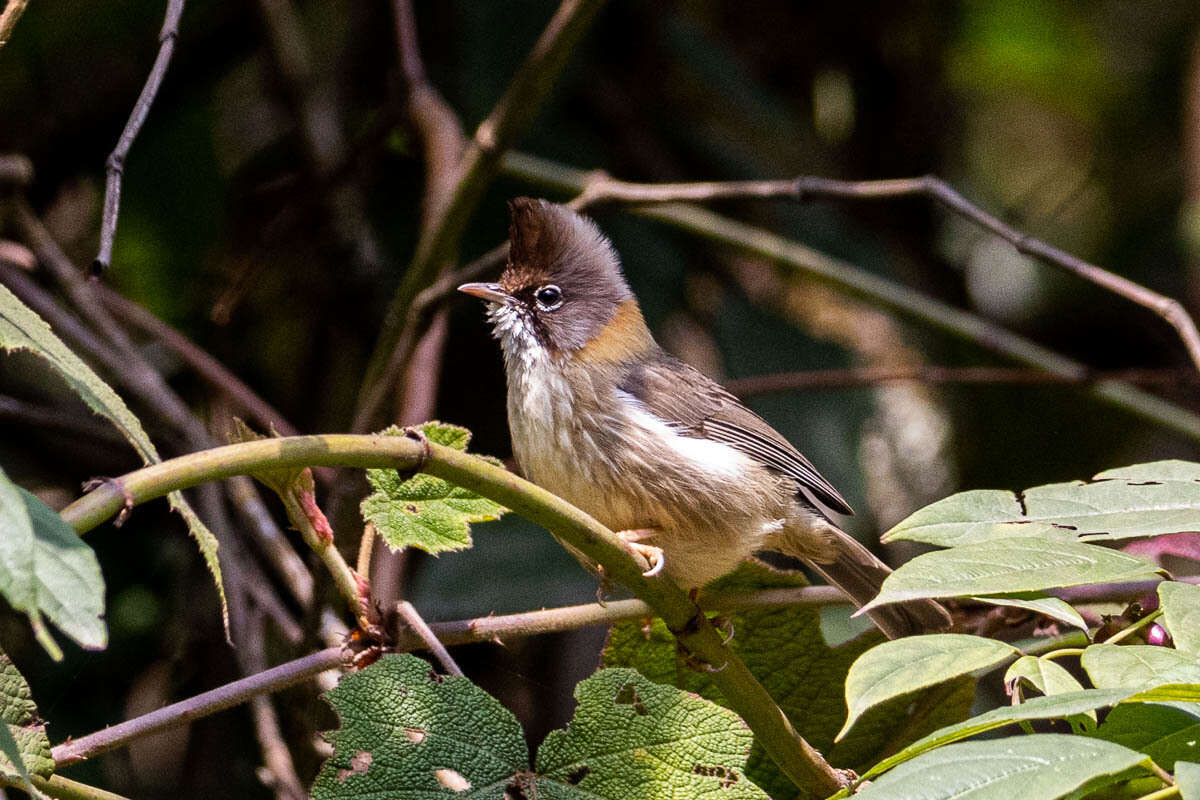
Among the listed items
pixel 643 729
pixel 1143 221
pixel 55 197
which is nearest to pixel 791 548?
pixel 643 729

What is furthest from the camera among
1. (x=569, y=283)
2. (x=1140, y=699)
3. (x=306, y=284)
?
(x=306, y=284)

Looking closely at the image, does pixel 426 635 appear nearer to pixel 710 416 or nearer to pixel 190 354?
pixel 710 416

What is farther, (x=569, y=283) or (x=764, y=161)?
(x=764, y=161)

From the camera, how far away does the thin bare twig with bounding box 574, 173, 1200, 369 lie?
320 centimetres

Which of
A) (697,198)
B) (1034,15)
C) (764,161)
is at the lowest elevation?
(697,198)

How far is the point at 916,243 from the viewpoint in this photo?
662 centimetres

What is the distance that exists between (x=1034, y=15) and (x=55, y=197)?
5.29 meters

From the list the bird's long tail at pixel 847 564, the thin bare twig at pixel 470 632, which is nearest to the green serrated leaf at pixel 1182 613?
the thin bare twig at pixel 470 632

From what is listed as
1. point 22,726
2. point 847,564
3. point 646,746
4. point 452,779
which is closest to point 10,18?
point 22,726

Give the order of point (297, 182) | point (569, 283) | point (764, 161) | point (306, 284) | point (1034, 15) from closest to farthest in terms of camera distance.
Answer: point (569, 283) < point (297, 182) < point (306, 284) < point (764, 161) < point (1034, 15)

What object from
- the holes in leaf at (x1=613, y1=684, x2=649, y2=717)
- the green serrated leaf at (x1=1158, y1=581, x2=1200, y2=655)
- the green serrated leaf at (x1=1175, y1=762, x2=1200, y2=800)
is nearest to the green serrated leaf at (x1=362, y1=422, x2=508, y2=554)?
the holes in leaf at (x1=613, y1=684, x2=649, y2=717)

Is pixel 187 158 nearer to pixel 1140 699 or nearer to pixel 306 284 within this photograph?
pixel 306 284

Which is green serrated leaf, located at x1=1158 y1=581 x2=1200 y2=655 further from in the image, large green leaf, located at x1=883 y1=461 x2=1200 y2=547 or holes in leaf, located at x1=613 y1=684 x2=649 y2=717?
holes in leaf, located at x1=613 y1=684 x2=649 y2=717

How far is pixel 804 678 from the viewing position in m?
2.70
